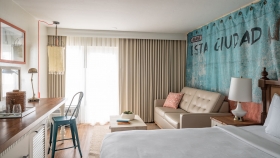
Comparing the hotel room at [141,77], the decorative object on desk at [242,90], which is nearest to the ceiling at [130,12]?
the hotel room at [141,77]

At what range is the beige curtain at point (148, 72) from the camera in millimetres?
4824

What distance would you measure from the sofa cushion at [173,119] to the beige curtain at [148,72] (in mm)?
1195

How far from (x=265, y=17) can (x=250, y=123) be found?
1.42m

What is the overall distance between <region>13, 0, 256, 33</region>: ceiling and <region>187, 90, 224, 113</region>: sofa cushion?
4.68ft

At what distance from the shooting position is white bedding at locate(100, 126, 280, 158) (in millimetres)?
1455

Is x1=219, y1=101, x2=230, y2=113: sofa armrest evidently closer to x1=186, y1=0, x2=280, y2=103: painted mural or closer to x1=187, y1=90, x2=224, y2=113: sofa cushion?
x1=187, y1=90, x2=224, y2=113: sofa cushion

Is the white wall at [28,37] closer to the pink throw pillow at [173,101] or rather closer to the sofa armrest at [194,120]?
the sofa armrest at [194,120]

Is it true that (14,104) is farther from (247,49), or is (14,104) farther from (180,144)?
(247,49)

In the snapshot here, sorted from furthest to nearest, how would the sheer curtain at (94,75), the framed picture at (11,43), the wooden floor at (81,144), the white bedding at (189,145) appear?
the sheer curtain at (94,75)
the wooden floor at (81,144)
the framed picture at (11,43)
the white bedding at (189,145)

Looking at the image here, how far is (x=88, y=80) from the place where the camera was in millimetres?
4707

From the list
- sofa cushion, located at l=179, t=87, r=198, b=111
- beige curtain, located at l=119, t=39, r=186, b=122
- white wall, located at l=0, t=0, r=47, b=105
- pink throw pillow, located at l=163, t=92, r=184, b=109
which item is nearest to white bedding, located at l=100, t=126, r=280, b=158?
white wall, located at l=0, t=0, r=47, b=105

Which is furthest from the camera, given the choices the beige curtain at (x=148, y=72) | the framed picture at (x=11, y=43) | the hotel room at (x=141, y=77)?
the beige curtain at (x=148, y=72)

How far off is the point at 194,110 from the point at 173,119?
57cm

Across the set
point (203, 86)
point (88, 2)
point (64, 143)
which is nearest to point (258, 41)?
point (203, 86)
